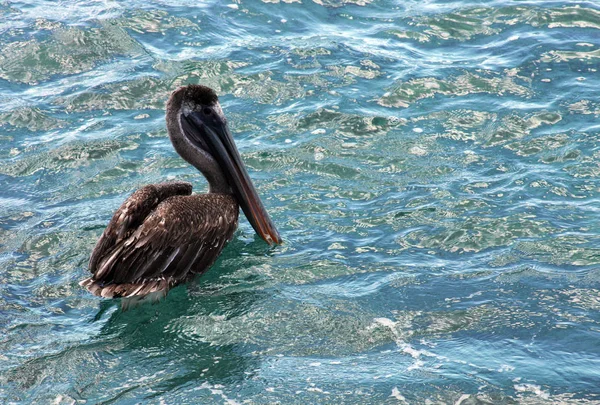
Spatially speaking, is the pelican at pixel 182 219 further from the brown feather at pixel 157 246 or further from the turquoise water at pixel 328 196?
the turquoise water at pixel 328 196

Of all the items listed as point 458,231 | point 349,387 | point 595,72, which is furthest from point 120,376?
point 595,72

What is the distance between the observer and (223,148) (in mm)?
7426

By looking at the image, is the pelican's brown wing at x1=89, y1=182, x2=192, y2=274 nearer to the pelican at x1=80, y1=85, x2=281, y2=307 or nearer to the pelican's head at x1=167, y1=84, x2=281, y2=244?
the pelican at x1=80, y1=85, x2=281, y2=307

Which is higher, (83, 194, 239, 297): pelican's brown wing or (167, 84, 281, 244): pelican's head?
(167, 84, 281, 244): pelican's head

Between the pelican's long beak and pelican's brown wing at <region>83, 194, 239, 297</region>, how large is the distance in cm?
45

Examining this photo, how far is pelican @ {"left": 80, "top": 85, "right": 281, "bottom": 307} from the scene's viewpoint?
6.15 meters

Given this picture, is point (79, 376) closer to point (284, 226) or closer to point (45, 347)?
point (45, 347)

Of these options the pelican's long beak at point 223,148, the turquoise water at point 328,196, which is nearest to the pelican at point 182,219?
the pelican's long beak at point 223,148

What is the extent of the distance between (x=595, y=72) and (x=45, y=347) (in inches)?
292

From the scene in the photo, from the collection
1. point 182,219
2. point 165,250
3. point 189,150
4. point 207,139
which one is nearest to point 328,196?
point 207,139

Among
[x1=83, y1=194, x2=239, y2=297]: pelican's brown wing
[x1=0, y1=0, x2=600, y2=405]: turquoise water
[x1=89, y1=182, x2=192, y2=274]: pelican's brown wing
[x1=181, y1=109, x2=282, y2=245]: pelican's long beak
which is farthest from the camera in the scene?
[x1=181, y1=109, x2=282, y2=245]: pelican's long beak

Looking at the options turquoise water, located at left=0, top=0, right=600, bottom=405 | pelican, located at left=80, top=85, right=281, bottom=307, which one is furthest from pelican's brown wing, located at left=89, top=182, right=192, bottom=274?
turquoise water, located at left=0, top=0, right=600, bottom=405

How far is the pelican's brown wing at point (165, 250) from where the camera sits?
20.1ft

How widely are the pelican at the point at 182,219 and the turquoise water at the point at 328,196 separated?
226 mm
